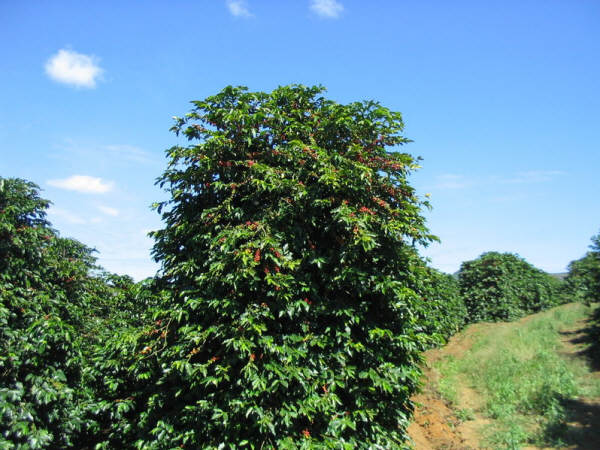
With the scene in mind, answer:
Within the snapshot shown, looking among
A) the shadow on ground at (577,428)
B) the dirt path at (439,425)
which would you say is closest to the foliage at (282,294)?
the dirt path at (439,425)

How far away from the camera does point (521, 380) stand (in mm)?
9883

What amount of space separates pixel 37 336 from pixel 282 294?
152 inches

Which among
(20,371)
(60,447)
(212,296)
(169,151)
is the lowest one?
(60,447)

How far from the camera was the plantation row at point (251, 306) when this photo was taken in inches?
175

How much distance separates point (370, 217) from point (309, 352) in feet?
6.17

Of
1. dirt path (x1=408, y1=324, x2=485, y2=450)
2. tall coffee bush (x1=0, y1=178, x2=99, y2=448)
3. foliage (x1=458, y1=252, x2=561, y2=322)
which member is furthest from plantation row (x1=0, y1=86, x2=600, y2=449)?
foliage (x1=458, y1=252, x2=561, y2=322)

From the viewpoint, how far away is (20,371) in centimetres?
541

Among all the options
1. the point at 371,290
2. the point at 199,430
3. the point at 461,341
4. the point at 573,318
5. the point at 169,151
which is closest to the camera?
the point at 199,430

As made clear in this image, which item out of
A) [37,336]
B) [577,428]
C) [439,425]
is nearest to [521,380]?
[577,428]

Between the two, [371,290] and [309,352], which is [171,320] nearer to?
[309,352]

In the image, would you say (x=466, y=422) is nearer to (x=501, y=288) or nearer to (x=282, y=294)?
(x=282, y=294)

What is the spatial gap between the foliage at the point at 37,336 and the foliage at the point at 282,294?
74 cm

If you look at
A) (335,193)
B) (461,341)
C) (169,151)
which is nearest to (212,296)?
(335,193)

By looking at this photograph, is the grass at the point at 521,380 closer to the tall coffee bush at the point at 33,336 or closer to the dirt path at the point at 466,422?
the dirt path at the point at 466,422
